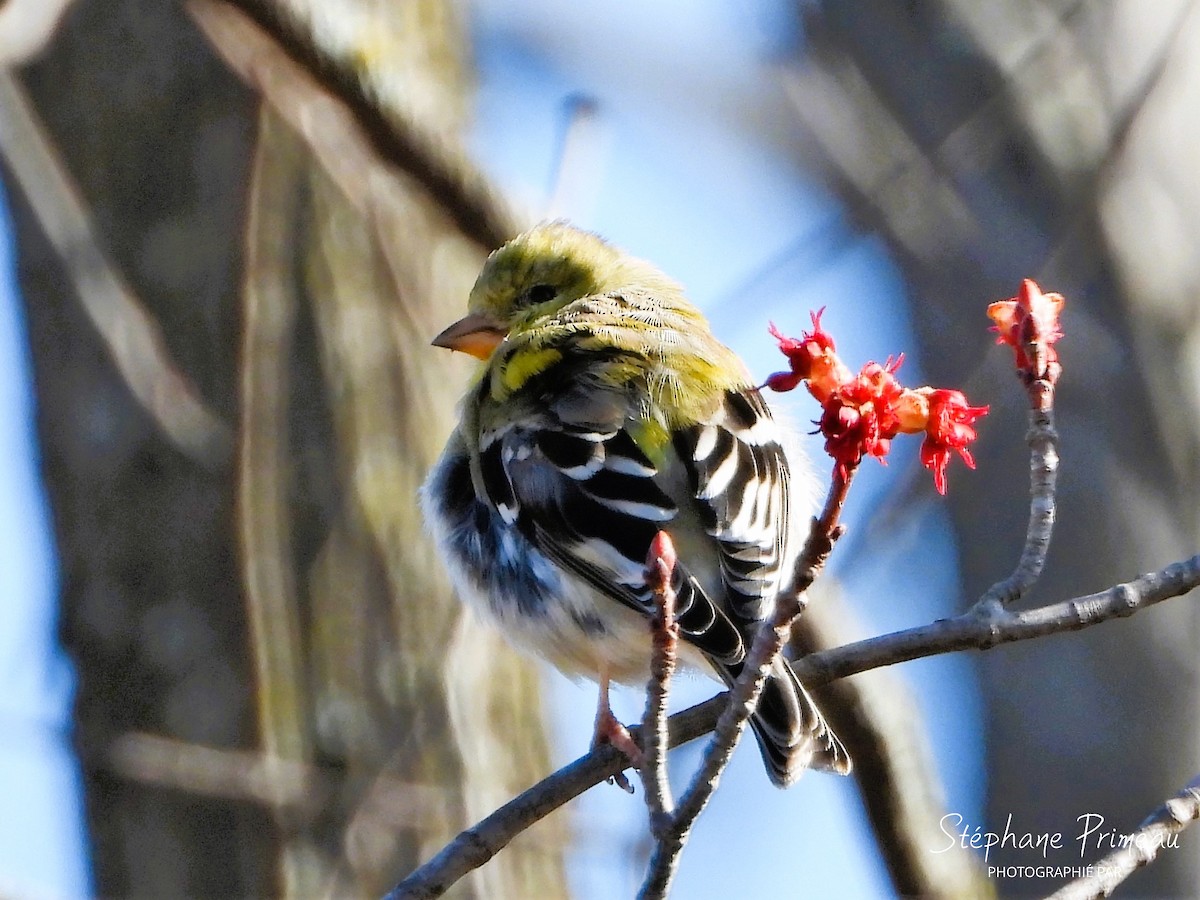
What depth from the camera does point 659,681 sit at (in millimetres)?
2092

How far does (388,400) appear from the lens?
5090 mm

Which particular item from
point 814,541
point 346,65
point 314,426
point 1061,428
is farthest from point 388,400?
point 814,541

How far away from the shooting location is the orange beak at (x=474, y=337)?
451 cm

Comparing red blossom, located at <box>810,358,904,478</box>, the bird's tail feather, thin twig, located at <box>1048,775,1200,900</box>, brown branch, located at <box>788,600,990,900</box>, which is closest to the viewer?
red blossom, located at <box>810,358,904,478</box>

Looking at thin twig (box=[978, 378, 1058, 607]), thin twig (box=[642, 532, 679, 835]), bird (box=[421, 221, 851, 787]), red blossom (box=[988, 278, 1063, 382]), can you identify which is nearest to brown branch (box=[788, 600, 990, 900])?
bird (box=[421, 221, 851, 787])

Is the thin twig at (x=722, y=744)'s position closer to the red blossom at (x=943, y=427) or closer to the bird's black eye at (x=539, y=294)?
the red blossom at (x=943, y=427)

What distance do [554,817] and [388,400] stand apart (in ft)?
5.12

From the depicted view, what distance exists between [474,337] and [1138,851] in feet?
8.61

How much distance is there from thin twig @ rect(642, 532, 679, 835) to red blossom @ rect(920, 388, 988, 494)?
42 centimetres

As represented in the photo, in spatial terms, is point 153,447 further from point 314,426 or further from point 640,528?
point 640,528

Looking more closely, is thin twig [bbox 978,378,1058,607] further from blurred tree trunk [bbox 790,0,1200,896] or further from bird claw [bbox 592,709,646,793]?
blurred tree trunk [bbox 790,0,1200,896]

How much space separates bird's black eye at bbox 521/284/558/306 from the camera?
4602mm
